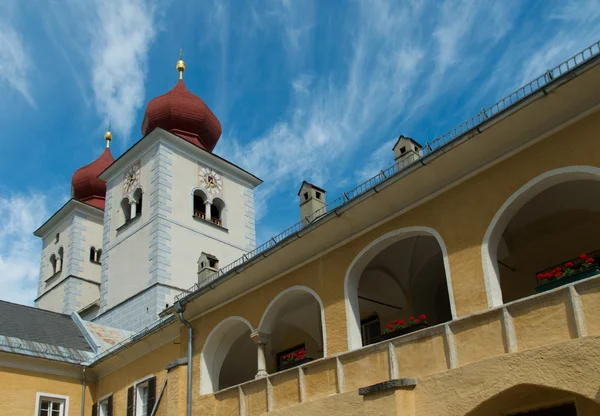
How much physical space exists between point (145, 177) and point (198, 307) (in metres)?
15.1

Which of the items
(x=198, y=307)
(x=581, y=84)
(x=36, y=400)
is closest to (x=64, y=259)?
(x=36, y=400)

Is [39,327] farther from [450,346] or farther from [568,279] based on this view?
[568,279]

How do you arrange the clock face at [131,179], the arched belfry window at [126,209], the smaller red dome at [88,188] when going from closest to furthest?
the clock face at [131,179], the arched belfry window at [126,209], the smaller red dome at [88,188]

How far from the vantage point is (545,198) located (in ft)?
41.5

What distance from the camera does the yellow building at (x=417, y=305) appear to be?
9.82 meters

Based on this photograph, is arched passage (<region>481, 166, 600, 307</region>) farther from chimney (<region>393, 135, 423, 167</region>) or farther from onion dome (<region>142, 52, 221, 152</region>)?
onion dome (<region>142, 52, 221, 152</region>)

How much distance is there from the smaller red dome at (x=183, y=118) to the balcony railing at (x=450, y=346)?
20.0 m

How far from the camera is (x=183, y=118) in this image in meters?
32.3

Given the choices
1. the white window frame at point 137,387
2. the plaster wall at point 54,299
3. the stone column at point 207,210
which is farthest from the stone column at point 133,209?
the white window frame at point 137,387

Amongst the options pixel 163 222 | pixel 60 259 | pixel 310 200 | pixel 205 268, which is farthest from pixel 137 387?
pixel 60 259

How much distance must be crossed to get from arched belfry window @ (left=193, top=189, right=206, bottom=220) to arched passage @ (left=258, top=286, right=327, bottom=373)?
13.6m

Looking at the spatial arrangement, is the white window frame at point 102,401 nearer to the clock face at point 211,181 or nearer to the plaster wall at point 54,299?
the clock face at point 211,181

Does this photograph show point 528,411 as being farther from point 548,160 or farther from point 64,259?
point 64,259

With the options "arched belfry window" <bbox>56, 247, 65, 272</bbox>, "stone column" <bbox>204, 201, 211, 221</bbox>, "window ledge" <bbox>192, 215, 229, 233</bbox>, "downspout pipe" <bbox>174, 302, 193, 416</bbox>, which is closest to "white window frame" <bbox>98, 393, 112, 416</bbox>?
Result: "downspout pipe" <bbox>174, 302, 193, 416</bbox>
